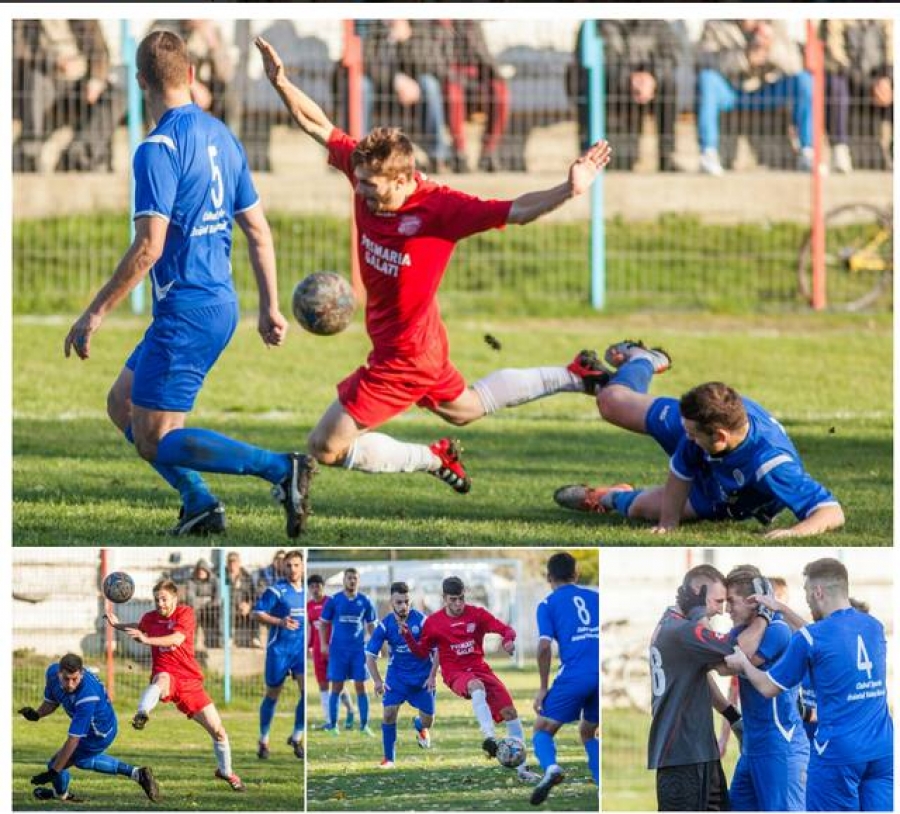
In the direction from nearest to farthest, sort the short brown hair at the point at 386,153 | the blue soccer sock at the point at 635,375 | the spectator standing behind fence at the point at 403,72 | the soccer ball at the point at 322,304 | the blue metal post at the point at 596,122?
the short brown hair at the point at 386,153, the soccer ball at the point at 322,304, the blue soccer sock at the point at 635,375, the spectator standing behind fence at the point at 403,72, the blue metal post at the point at 596,122

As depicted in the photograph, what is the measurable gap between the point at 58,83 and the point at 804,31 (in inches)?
347

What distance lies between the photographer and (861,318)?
19.6 metres

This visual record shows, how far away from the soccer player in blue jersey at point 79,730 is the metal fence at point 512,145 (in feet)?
35.6

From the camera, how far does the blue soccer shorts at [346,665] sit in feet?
27.9

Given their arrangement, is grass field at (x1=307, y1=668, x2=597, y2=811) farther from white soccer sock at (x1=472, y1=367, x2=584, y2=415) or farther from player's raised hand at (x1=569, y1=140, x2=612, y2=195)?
player's raised hand at (x1=569, y1=140, x2=612, y2=195)

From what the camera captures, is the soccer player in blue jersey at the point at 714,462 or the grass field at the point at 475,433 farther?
the grass field at the point at 475,433

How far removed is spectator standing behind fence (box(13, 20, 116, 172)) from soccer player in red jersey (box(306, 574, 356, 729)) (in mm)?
12488

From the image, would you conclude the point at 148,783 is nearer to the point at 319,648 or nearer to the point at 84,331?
→ the point at 319,648

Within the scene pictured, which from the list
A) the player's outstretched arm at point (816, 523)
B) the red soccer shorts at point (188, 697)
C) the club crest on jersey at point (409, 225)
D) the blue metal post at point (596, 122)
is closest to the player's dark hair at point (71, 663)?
the red soccer shorts at point (188, 697)

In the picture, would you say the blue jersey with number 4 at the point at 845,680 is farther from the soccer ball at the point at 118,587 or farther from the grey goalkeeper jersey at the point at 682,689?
the soccer ball at the point at 118,587

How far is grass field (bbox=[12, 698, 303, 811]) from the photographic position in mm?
8445

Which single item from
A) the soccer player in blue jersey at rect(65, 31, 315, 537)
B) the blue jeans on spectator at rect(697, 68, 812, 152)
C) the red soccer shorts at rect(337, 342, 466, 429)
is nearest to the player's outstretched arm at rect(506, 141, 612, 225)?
the red soccer shorts at rect(337, 342, 466, 429)
